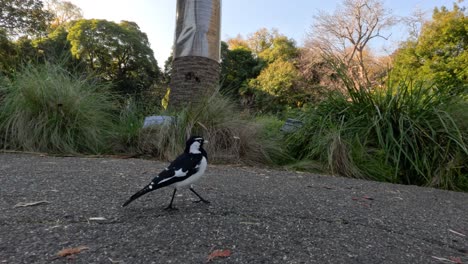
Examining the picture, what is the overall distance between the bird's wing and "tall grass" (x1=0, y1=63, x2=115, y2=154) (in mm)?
2803

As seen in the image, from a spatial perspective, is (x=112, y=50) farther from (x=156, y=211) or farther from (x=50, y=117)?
(x=156, y=211)

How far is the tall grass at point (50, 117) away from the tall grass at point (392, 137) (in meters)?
2.72

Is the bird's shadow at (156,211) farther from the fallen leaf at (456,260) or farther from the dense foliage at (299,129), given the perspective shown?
the dense foliage at (299,129)

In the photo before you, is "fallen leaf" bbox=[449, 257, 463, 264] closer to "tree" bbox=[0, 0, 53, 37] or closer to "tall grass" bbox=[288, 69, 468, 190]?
"tall grass" bbox=[288, 69, 468, 190]

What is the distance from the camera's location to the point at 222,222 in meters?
1.74

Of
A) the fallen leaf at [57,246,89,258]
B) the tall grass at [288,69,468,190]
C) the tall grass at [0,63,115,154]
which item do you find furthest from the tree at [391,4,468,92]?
the fallen leaf at [57,246,89,258]

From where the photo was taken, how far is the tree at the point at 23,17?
53.6 ft

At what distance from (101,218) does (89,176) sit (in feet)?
3.62

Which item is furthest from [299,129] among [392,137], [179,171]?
[179,171]

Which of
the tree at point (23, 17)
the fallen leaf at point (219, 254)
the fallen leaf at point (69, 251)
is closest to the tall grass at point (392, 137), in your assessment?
the fallen leaf at point (219, 254)

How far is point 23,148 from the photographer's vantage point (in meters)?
4.22

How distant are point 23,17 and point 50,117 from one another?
15.6 m

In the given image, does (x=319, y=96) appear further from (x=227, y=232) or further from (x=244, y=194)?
(x=227, y=232)

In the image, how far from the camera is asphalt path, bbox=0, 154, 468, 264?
54.8 inches
